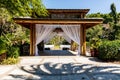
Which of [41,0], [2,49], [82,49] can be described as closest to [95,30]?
[82,49]

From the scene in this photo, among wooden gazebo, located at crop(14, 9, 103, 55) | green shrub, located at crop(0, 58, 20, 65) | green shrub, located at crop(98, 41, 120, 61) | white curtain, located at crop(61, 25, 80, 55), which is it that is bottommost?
green shrub, located at crop(0, 58, 20, 65)

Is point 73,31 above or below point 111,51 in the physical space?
above

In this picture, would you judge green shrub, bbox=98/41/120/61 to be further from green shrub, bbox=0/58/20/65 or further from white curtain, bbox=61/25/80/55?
green shrub, bbox=0/58/20/65

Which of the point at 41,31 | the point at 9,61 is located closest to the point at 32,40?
the point at 41,31

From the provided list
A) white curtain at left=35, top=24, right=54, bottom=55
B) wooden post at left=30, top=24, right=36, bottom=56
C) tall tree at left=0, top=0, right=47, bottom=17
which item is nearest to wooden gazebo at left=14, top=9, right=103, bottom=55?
wooden post at left=30, top=24, right=36, bottom=56

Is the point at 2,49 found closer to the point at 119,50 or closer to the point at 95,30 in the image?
the point at 119,50

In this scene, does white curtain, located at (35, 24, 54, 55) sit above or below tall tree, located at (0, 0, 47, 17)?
below

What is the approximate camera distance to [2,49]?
59.2ft

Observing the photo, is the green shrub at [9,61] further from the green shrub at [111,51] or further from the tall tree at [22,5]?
the green shrub at [111,51]

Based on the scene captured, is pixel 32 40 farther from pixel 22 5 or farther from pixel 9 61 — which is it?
pixel 9 61

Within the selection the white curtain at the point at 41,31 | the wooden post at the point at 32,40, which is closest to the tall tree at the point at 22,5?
the wooden post at the point at 32,40

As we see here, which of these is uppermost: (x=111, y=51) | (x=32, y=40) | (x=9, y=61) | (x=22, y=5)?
(x=22, y=5)

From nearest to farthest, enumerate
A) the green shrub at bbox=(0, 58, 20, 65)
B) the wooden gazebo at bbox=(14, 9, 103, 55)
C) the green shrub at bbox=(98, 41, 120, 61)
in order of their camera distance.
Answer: the green shrub at bbox=(0, 58, 20, 65) → the green shrub at bbox=(98, 41, 120, 61) → the wooden gazebo at bbox=(14, 9, 103, 55)

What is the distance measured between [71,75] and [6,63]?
19.8ft
